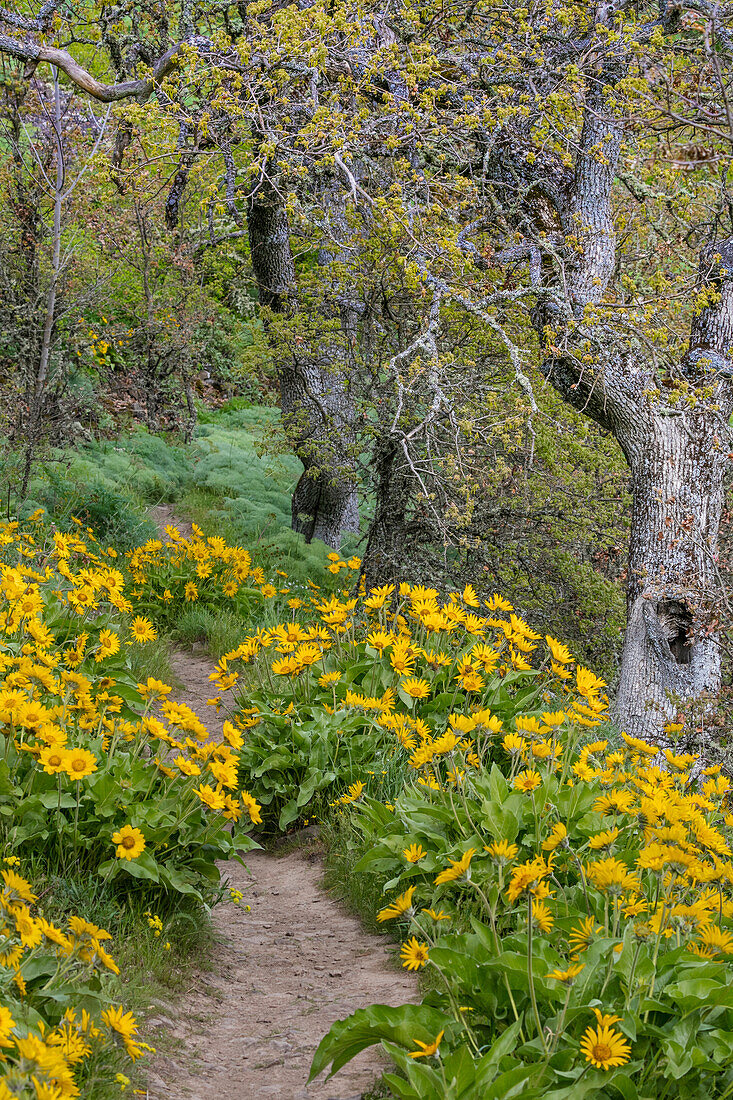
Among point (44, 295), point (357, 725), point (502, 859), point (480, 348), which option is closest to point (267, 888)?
point (357, 725)

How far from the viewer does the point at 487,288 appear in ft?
20.2

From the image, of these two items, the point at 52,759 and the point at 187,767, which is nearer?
the point at 52,759

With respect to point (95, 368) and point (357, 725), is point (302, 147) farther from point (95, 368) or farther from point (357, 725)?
point (95, 368)

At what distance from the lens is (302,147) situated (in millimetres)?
6969

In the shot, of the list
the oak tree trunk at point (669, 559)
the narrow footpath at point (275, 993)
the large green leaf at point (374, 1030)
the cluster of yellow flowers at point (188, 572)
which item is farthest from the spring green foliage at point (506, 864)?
the cluster of yellow flowers at point (188, 572)

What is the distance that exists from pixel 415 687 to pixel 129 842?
60.7 inches

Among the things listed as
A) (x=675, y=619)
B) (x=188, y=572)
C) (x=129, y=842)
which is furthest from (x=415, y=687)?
(x=188, y=572)

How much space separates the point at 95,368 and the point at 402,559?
8130mm

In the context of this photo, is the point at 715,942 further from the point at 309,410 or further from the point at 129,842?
the point at 309,410

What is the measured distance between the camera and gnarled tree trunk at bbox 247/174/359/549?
7.64 meters

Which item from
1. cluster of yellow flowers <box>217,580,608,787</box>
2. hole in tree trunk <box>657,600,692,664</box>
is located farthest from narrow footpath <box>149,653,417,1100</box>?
hole in tree trunk <box>657,600,692,664</box>

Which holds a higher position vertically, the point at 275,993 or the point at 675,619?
the point at 675,619

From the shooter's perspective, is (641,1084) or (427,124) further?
(427,124)

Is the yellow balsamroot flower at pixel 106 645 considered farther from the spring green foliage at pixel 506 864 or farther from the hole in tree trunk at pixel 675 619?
the hole in tree trunk at pixel 675 619
